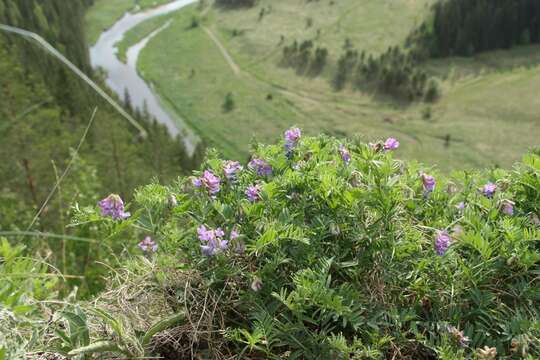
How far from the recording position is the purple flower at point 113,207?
2467 millimetres

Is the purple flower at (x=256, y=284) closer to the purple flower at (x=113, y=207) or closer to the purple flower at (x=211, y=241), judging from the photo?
the purple flower at (x=211, y=241)

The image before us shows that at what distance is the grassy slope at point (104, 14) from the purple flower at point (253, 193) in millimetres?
80122

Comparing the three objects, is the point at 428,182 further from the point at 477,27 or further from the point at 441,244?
the point at 477,27

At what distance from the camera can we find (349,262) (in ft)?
7.57

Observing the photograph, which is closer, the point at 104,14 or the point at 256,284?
the point at 256,284

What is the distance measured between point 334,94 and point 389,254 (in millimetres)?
64235

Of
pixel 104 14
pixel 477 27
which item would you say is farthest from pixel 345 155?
pixel 104 14

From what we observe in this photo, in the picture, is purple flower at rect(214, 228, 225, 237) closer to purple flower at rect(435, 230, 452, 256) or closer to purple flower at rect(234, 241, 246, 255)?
purple flower at rect(234, 241, 246, 255)

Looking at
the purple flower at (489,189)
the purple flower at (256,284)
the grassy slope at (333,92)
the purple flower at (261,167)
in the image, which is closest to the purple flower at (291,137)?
the purple flower at (261,167)

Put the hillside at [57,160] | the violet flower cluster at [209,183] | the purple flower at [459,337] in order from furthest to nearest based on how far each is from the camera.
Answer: the hillside at [57,160], the violet flower cluster at [209,183], the purple flower at [459,337]

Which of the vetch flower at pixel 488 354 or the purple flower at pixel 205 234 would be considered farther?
the purple flower at pixel 205 234

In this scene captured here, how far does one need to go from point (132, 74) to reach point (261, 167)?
6774cm

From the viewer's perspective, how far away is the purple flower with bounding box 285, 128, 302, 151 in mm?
2912

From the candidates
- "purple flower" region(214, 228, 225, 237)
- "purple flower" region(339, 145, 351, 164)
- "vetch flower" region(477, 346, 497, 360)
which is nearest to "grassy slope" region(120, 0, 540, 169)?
"purple flower" region(339, 145, 351, 164)
